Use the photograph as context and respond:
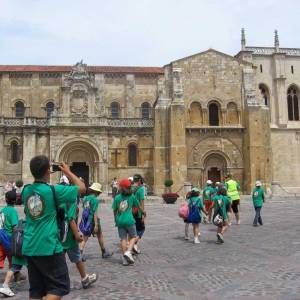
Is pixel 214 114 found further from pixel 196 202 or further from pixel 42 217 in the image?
pixel 42 217

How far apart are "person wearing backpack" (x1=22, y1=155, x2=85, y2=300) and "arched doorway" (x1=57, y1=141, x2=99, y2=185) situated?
31.1 meters

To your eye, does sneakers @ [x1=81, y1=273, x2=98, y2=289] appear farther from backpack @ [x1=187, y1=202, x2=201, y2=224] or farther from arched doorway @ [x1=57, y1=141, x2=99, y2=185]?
arched doorway @ [x1=57, y1=141, x2=99, y2=185]

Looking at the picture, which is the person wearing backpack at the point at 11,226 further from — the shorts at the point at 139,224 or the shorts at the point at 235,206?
the shorts at the point at 235,206

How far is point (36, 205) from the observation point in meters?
4.29

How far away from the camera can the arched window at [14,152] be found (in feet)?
116

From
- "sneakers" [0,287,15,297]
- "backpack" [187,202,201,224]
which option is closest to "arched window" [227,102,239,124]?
"backpack" [187,202,201,224]

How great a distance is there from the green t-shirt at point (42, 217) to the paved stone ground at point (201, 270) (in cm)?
227

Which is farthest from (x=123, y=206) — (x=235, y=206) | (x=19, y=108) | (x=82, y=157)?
(x=19, y=108)

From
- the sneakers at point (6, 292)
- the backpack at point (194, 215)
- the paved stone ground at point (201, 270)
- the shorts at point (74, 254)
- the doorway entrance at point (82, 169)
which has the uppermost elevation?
the doorway entrance at point (82, 169)

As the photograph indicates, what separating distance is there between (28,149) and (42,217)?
3155 centimetres

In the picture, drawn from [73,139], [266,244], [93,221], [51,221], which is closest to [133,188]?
[93,221]

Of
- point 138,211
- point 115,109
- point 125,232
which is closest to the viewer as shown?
point 125,232

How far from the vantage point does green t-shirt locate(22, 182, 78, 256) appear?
167 inches

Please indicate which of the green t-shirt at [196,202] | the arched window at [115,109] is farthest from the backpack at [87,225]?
the arched window at [115,109]
